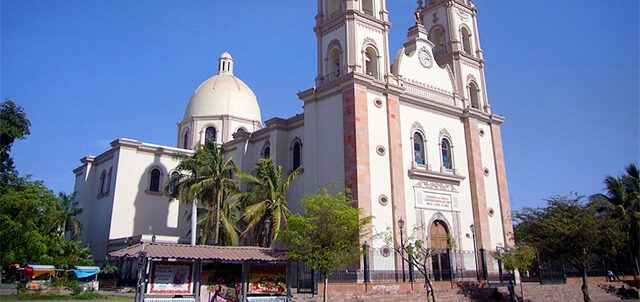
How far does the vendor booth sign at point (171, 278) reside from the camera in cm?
1441

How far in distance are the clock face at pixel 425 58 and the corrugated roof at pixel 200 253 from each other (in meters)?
17.6

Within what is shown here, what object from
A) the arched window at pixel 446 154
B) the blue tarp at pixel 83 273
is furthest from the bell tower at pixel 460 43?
the blue tarp at pixel 83 273

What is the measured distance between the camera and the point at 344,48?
1054 inches

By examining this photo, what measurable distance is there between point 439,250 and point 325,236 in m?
10.9

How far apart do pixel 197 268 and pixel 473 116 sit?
70.3 ft

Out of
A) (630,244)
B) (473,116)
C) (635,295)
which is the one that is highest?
(473,116)

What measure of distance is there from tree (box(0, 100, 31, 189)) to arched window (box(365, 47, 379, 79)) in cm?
2093

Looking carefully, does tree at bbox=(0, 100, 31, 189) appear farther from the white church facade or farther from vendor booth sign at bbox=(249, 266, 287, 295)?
vendor booth sign at bbox=(249, 266, 287, 295)

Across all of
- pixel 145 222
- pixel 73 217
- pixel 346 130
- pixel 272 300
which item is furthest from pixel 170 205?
pixel 272 300

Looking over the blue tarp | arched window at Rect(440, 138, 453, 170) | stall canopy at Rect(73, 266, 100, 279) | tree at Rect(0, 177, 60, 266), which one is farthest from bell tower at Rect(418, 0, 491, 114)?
the blue tarp

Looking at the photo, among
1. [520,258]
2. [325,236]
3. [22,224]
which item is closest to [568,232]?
[520,258]

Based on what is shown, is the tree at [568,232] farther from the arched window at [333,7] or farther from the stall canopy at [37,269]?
the stall canopy at [37,269]

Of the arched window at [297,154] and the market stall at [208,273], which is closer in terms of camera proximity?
the market stall at [208,273]

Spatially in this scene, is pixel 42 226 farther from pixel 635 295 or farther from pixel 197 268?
pixel 635 295
